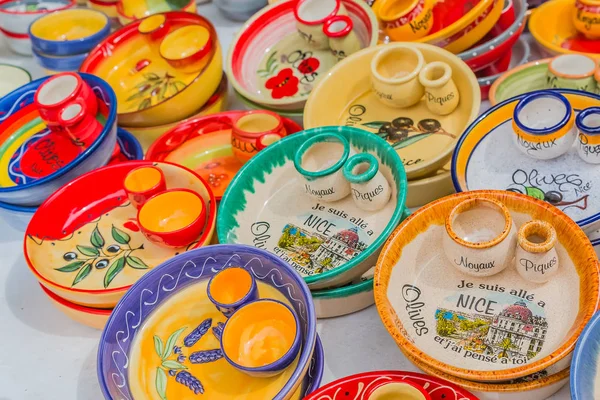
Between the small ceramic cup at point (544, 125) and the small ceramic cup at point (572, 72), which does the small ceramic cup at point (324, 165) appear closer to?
the small ceramic cup at point (544, 125)

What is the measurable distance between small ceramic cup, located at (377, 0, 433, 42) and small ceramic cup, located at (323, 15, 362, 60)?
0.09 meters

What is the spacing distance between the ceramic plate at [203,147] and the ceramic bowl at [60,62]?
0.48 metres

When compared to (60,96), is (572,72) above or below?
above

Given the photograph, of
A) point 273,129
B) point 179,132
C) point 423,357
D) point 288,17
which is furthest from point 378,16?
point 423,357

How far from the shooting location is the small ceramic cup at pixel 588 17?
56.9 inches

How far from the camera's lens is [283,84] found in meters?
1.56

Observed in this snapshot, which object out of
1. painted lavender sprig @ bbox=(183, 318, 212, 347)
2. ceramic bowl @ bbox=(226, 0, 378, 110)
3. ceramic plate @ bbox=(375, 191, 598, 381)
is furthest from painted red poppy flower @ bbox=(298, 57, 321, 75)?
painted lavender sprig @ bbox=(183, 318, 212, 347)

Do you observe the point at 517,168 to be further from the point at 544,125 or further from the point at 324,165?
the point at 324,165

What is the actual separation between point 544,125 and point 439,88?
24cm

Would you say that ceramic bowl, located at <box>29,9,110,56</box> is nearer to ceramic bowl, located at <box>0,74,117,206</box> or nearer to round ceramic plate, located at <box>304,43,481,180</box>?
ceramic bowl, located at <box>0,74,117,206</box>

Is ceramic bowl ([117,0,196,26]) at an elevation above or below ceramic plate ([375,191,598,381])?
below

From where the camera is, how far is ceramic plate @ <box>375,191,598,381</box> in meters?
0.87

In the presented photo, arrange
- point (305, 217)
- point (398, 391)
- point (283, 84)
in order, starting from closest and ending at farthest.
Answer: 1. point (398, 391)
2. point (305, 217)
3. point (283, 84)

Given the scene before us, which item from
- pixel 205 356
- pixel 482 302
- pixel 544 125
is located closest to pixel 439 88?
pixel 544 125
